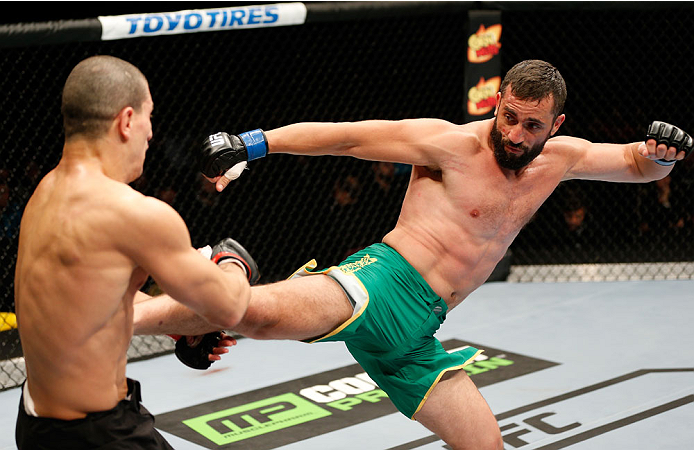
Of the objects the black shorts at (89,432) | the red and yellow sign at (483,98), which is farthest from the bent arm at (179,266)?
the red and yellow sign at (483,98)

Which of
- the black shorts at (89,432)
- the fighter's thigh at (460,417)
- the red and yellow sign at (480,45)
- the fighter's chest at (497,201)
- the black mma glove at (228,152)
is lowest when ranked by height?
the black shorts at (89,432)

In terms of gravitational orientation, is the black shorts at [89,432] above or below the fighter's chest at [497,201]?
below

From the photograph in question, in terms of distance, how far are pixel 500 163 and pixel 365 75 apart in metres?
2.95

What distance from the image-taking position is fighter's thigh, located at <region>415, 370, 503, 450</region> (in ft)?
7.70

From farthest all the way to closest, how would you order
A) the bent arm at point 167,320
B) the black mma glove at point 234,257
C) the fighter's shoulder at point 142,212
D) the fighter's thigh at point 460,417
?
the fighter's thigh at point 460,417 < the bent arm at point 167,320 < the black mma glove at point 234,257 < the fighter's shoulder at point 142,212

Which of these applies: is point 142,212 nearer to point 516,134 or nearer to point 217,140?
point 217,140

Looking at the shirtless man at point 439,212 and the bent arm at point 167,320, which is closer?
the bent arm at point 167,320

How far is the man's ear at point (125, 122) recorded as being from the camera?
1.49 meters

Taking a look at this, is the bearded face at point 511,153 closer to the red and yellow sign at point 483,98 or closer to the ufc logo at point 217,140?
the ufc logo at point 217,140

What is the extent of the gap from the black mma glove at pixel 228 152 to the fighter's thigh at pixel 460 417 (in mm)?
850

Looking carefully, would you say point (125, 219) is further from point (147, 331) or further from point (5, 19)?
point (5, 19)

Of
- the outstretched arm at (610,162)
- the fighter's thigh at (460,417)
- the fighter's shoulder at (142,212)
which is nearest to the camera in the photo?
the fighter's shoulder at (142,212)

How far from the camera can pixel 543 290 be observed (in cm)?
Result: 480

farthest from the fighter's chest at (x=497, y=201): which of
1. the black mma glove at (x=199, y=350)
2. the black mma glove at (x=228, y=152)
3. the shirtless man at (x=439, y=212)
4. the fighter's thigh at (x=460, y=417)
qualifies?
the black mma glove at (x=199, y=350)
